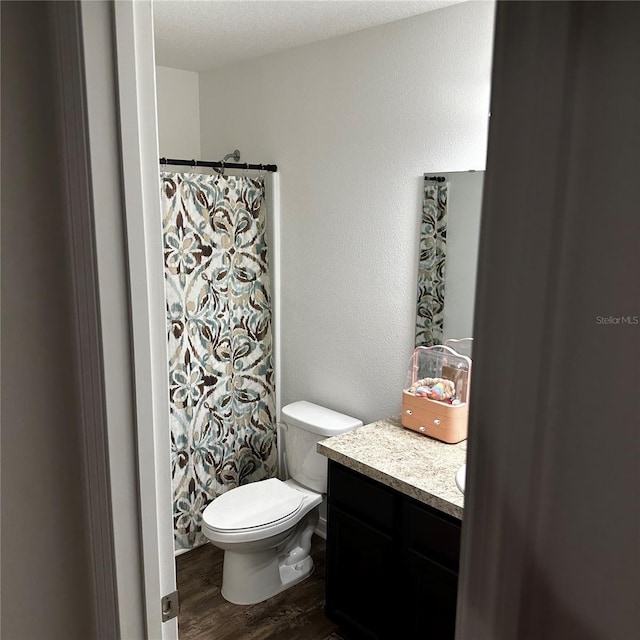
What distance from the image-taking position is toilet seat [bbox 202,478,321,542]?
250 cm

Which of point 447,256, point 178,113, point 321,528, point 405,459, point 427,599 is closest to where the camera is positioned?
point 427,599

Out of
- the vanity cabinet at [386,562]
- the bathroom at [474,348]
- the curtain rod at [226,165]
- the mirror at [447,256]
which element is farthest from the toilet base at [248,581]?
the curtain rod at [226,165]

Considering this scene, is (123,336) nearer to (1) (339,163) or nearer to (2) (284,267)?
(1) (339,163)

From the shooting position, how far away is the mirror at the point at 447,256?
2.31 meters

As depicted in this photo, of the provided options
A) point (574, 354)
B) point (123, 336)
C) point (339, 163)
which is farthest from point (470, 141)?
point (574, 354)

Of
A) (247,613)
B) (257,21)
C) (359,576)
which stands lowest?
(247,613)

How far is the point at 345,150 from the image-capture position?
2.73m

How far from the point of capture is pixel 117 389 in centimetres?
99

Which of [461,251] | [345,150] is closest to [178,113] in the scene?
[345,150]

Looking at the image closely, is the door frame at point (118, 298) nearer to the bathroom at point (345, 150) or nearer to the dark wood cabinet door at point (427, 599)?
the dark wood cabinet door at point (427, 599)

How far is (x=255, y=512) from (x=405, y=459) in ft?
2.73

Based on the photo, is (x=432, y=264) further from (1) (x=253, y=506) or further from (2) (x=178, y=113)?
(2) (x=178, y=113)

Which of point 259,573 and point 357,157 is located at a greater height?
point 357,157

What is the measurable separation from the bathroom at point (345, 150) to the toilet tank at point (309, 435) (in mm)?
130
